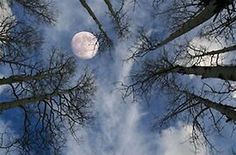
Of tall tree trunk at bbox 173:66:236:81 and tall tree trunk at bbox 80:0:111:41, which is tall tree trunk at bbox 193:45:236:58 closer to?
tall tree trunk at bbox 173:66:236:81

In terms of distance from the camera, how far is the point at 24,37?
434 inches

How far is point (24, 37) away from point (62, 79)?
138cm

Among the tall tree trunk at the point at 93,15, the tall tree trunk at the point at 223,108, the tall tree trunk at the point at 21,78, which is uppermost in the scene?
the tall tree trunk at the point at 93,15

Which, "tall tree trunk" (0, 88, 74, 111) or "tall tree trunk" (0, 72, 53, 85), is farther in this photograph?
"tall tree trunk" (0, 72, 53, 85)

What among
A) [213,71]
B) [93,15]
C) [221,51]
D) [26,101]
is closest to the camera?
[213,71]

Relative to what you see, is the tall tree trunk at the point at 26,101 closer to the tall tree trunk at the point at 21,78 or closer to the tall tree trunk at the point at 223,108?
the tall tree trunk at the point at 21,78

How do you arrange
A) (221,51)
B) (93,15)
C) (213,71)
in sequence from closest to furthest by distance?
(213,71)
(221,51)
(93,15)

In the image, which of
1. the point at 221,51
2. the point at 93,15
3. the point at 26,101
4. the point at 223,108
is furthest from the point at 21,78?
the point at 221,51

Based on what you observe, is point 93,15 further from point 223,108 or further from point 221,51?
point 223,108

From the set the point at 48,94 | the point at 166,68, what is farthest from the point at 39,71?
the point at 166,68

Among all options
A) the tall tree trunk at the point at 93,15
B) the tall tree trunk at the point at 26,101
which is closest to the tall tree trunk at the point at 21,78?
the tall tree trunk at the point at 26,101

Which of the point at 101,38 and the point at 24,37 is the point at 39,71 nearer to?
the point at 24,37

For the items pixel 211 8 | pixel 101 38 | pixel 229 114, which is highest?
pixel 101 38

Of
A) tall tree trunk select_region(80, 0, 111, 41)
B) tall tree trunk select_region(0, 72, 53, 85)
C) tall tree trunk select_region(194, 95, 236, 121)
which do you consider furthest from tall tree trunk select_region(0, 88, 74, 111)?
tall tree trunk select_region(194, 95, 236, 121)
